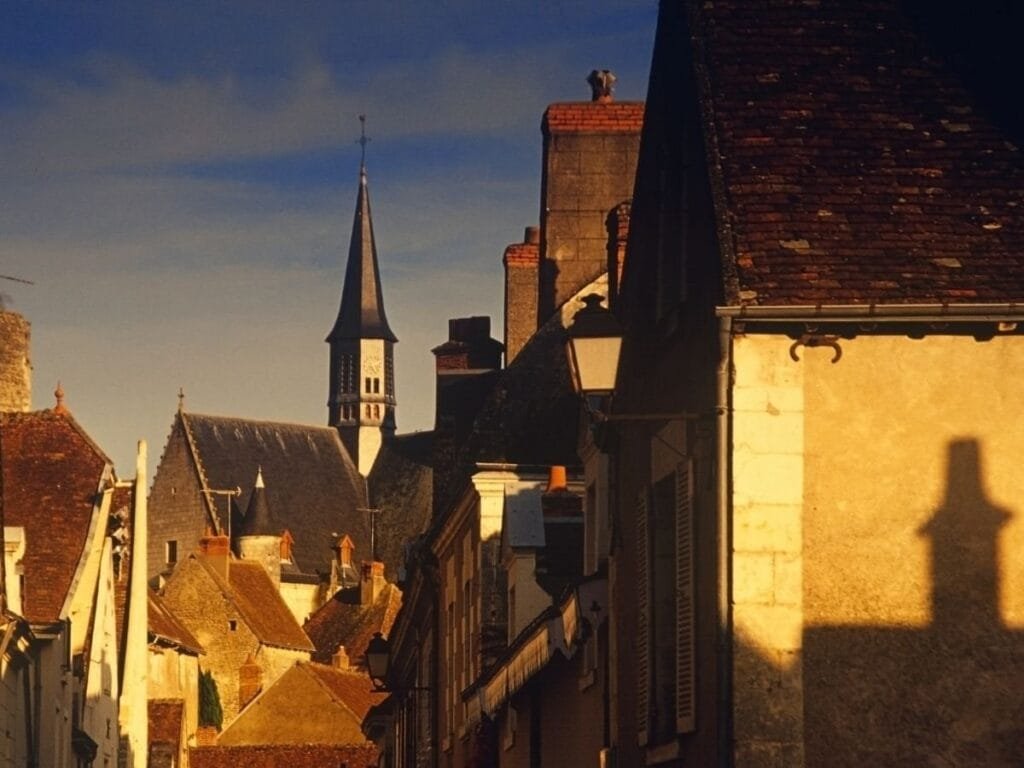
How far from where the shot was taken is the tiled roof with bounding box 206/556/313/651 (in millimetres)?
93250

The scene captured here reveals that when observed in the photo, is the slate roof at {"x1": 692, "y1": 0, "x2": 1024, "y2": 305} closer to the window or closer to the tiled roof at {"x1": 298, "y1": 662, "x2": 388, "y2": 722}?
the window

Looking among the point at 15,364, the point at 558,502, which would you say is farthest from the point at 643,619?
the point at 15,364

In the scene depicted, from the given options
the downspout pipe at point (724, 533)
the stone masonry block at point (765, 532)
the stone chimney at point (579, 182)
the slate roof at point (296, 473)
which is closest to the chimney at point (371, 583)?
the slate roof at point (296, 473)

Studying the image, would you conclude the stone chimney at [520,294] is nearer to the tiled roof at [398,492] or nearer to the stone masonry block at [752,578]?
the stone masonry block at [752,578]

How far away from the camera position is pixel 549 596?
65.3 ft

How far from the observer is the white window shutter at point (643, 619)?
40.1 ft

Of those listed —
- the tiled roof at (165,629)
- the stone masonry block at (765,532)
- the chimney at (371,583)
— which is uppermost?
the stone masonry block at (765,532)

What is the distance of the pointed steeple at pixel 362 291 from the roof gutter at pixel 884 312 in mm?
143415

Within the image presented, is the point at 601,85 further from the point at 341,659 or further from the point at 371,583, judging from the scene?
the point at 371,583

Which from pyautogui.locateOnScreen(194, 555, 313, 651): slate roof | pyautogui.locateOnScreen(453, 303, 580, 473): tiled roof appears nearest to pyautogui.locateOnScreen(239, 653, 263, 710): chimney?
pyautogui.locateOnScreen(194, 555, 313, 651): slate roof

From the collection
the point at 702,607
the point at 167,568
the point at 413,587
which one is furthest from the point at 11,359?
the point at 167,568

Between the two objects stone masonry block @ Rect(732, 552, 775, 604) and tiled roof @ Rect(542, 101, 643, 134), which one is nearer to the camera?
stone masonry block @ Rect(732, 552, 775, 604)

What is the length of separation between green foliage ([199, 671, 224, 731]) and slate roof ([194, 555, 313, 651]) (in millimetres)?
3549

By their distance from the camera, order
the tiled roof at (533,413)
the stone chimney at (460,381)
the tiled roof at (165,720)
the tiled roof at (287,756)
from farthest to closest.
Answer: the tiled roof at (287,756) < the tiled roof at (165,720) < the stone chimney at (460,381) < the tiled roof at (533,413)
